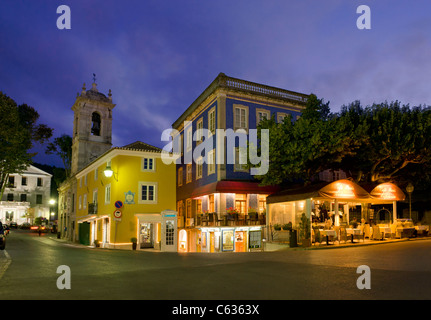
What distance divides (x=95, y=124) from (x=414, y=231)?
3308cm

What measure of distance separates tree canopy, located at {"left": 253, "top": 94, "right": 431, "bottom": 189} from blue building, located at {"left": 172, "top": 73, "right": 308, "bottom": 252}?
2.96 meters

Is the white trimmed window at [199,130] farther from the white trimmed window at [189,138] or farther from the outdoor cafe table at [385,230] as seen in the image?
the outdoor cafe table at [385,230]

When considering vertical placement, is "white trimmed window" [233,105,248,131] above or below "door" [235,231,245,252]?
above

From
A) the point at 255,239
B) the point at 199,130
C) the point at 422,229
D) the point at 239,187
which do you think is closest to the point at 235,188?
the point at 239,187

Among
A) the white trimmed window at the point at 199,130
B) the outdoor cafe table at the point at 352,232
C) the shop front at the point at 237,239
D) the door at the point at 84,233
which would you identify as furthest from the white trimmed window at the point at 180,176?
the outdoor cafe table at the point at 352,232

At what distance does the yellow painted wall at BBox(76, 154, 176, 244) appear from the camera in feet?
93.8

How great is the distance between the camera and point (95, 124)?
4272 cm

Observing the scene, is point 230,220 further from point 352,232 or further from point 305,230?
point 352,232

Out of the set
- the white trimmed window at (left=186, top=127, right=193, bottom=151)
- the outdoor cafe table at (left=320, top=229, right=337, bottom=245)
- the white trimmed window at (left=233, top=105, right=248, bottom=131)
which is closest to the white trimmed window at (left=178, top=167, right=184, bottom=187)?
the white trimmed window at (left=186, top=127, right=193, bottom=151)

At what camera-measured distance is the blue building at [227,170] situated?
26781 millimetres

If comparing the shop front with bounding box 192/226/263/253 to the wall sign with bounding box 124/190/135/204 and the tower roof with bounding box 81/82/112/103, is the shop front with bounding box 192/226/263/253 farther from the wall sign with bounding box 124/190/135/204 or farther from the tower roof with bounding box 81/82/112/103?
the tower roof with bounding box 81/82/112/103
